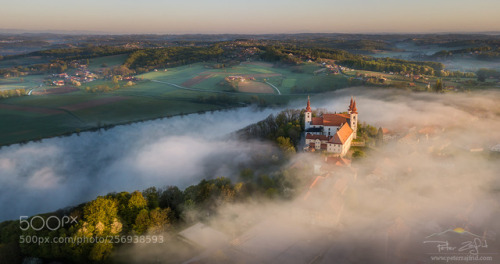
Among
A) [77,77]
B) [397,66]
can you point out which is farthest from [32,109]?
[397,66]

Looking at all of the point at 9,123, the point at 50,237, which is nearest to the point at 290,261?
the point at 50,237

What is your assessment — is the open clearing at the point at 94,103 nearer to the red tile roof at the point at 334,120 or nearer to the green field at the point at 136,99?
the green field at the point at 136,99

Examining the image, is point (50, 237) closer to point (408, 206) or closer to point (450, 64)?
point (408, 206)

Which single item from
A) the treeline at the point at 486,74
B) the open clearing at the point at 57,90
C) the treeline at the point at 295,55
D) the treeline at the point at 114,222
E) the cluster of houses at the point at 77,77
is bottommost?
the treeline at the point at 114,222

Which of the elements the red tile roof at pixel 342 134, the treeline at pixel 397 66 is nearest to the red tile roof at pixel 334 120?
the red tile roof at pixel 342 134

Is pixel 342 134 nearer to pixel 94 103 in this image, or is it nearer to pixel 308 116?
pixel 308 116
